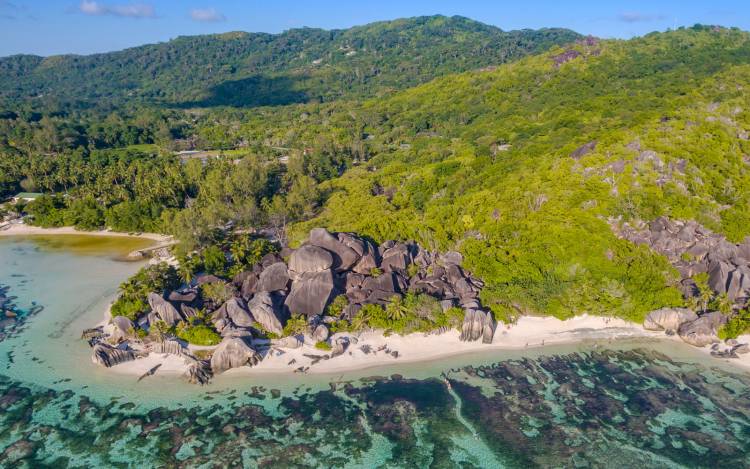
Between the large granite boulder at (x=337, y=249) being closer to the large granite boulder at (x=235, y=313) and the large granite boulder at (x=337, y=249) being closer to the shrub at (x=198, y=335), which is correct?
the large granite boulder at (x=235, y=313)

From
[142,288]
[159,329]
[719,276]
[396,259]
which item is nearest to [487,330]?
[396,259]

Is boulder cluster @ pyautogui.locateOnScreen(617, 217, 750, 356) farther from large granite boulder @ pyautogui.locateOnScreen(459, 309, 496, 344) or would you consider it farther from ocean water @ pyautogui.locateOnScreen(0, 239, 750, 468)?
large granite boulder @ pyautogui.locateOnScreen(459, 309, 496, 344)

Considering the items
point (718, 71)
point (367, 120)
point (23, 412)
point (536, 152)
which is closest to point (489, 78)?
point (367, 120)

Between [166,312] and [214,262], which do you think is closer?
[166,312]

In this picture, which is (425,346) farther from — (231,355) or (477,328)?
(231,355)

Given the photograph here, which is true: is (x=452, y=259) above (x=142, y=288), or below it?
above

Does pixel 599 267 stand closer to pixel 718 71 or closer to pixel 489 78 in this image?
pixel 718 71

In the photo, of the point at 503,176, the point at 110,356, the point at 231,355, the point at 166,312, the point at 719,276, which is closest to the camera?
the point at 231,355
